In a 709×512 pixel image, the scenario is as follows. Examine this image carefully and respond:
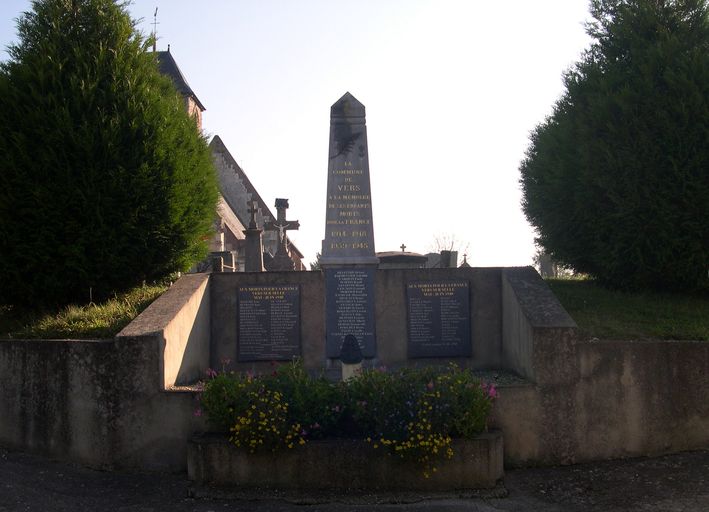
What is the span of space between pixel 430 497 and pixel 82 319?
5.46 m

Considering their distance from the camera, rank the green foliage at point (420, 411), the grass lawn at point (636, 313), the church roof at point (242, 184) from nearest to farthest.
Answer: the green foliage at point (420, 411)
the grass lawn at point (636, 313)
the church roof at point (242, 184)

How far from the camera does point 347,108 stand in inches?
424

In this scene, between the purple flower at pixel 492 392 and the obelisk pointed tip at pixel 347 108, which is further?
the obelisk pointed tip at pixel 347 108

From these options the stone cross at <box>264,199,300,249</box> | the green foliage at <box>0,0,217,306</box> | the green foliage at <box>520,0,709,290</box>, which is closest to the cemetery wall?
the green foliage at <box>520,0,709,290</box>

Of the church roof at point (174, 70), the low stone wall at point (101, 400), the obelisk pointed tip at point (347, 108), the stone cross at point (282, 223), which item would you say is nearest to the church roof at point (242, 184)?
the church roof at point (174, 70)

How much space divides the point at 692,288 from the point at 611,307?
51.2 inches

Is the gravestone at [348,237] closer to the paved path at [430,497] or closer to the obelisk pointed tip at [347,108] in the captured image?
the obelisk pointed tip at [347,108]

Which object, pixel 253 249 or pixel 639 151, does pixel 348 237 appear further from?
pixel 253 249

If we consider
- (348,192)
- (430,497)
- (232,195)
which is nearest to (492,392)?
(430,497)

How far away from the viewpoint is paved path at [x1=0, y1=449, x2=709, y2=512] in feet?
22.9

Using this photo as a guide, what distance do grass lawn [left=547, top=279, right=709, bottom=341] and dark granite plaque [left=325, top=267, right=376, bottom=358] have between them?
2.87 metres

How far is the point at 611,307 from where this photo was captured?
10594 millimetres

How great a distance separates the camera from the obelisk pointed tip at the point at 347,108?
1077 centimetres

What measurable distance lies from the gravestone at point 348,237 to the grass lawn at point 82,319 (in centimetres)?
269
